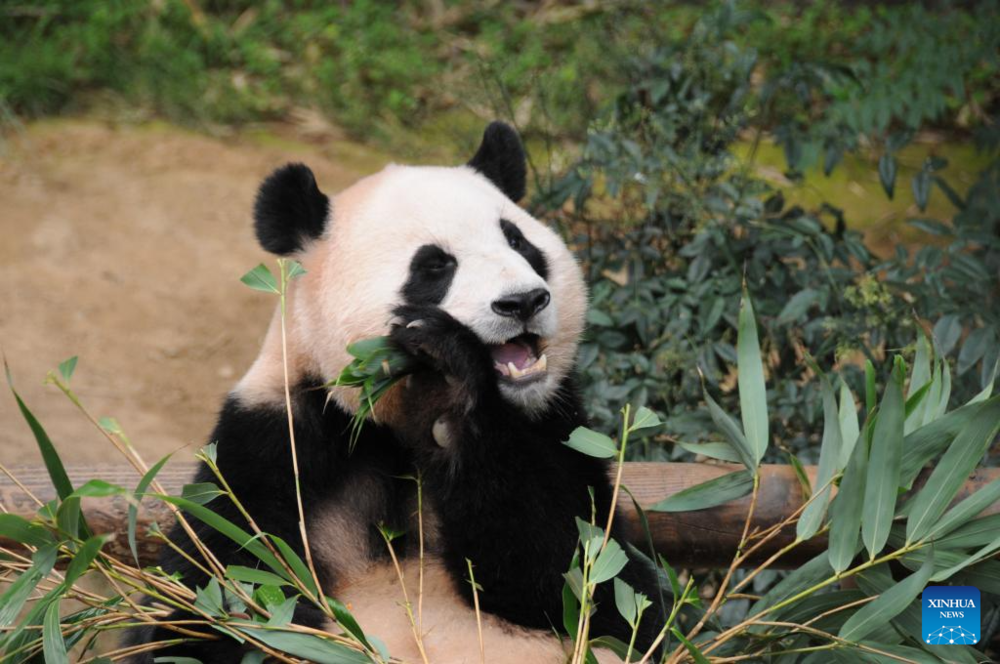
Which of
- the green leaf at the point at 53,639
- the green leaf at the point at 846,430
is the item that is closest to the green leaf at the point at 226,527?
the green leaf at the point at 53,639

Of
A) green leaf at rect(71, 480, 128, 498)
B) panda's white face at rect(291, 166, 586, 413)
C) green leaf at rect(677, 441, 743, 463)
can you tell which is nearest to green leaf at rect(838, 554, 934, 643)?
green leaf at rect(677, 441, 743, 463)

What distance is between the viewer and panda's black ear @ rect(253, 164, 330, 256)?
101 inches

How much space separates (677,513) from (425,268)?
35.6 inches

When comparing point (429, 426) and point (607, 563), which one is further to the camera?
point (429, 426)

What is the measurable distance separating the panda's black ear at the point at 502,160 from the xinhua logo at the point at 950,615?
1.35 metres

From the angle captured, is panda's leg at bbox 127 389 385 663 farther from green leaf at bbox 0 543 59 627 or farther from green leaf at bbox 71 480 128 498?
green leaf at bbox 71 480 128 498

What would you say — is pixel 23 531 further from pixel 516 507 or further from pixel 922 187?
pixel 922 187

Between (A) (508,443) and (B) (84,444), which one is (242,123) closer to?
(B) (84,444)

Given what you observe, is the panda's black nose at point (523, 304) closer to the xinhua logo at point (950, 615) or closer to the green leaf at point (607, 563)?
the green leaf at point (607, 563)

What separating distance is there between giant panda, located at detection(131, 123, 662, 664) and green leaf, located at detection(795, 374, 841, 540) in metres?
0.36

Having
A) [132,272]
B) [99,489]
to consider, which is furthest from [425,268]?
[132,272]

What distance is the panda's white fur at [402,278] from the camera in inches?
89.4

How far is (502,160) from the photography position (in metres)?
2.88

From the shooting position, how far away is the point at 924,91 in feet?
13.0
